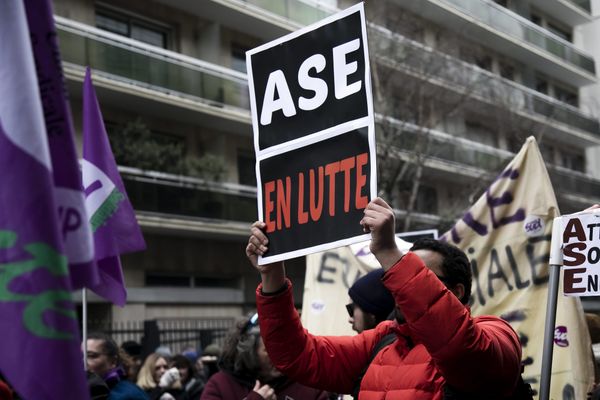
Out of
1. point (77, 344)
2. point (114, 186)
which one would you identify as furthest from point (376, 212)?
point (114, 186)

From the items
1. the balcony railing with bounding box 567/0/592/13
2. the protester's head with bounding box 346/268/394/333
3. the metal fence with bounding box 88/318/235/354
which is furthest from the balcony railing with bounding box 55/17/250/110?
the protester's head with bounding box 346/268/394/333

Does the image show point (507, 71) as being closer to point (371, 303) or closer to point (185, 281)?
point (185, 281)

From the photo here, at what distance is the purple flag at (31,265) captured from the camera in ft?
5.08

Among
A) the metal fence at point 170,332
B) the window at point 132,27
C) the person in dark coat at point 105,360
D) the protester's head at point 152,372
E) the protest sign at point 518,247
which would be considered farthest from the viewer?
the window at point 132,27

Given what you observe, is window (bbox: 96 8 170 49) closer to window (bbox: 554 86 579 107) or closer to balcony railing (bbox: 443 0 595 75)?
balcony railing (bbox: 443 0 595 75)

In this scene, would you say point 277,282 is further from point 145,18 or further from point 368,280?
point 145,18

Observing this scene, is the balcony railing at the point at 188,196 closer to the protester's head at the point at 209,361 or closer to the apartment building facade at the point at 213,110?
the apartment building facade at the point at 213,110

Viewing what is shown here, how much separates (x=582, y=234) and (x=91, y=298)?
1326 centimetres

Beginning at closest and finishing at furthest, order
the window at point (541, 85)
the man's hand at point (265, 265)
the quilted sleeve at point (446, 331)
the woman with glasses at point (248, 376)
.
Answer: the quilted sleeve at point (446, 331) < the man's hand at point (265, 265) < the woman with glasses at point (248, 376) < the window at point (541, 85)

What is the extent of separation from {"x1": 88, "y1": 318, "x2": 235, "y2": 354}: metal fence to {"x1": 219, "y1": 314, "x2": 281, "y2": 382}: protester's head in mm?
7295

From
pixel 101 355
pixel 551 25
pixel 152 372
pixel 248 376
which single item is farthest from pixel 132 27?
pixel 551 25

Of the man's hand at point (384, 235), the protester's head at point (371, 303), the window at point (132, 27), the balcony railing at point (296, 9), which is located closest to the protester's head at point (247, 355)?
the protester's head at point (371, 303)

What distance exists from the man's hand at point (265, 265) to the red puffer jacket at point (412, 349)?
0.05 meters

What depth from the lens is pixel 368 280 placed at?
3.69 metres
